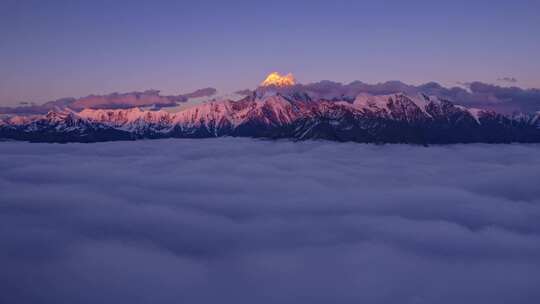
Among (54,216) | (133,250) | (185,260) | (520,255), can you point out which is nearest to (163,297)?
(185,260)

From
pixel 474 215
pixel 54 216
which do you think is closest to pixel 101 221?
pixel 54 216

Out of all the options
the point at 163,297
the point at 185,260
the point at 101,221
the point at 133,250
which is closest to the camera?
the point at 163,297

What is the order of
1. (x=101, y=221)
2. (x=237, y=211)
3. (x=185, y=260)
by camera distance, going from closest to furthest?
(x=185, y=260)
(x=101, y=221)
(x=237, y=211)

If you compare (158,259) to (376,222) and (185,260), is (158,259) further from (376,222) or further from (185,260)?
(376,222)

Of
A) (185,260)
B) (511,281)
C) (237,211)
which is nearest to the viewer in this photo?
(511,281)

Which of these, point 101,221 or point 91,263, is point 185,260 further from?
point 101,221

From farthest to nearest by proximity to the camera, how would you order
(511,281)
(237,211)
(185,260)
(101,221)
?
(237,211), (101,221), (185,260), (511,281)

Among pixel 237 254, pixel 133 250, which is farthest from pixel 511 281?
pixel 133 250

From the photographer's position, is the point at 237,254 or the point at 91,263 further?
the point at 237,254

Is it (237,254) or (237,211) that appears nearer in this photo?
(237,254)
